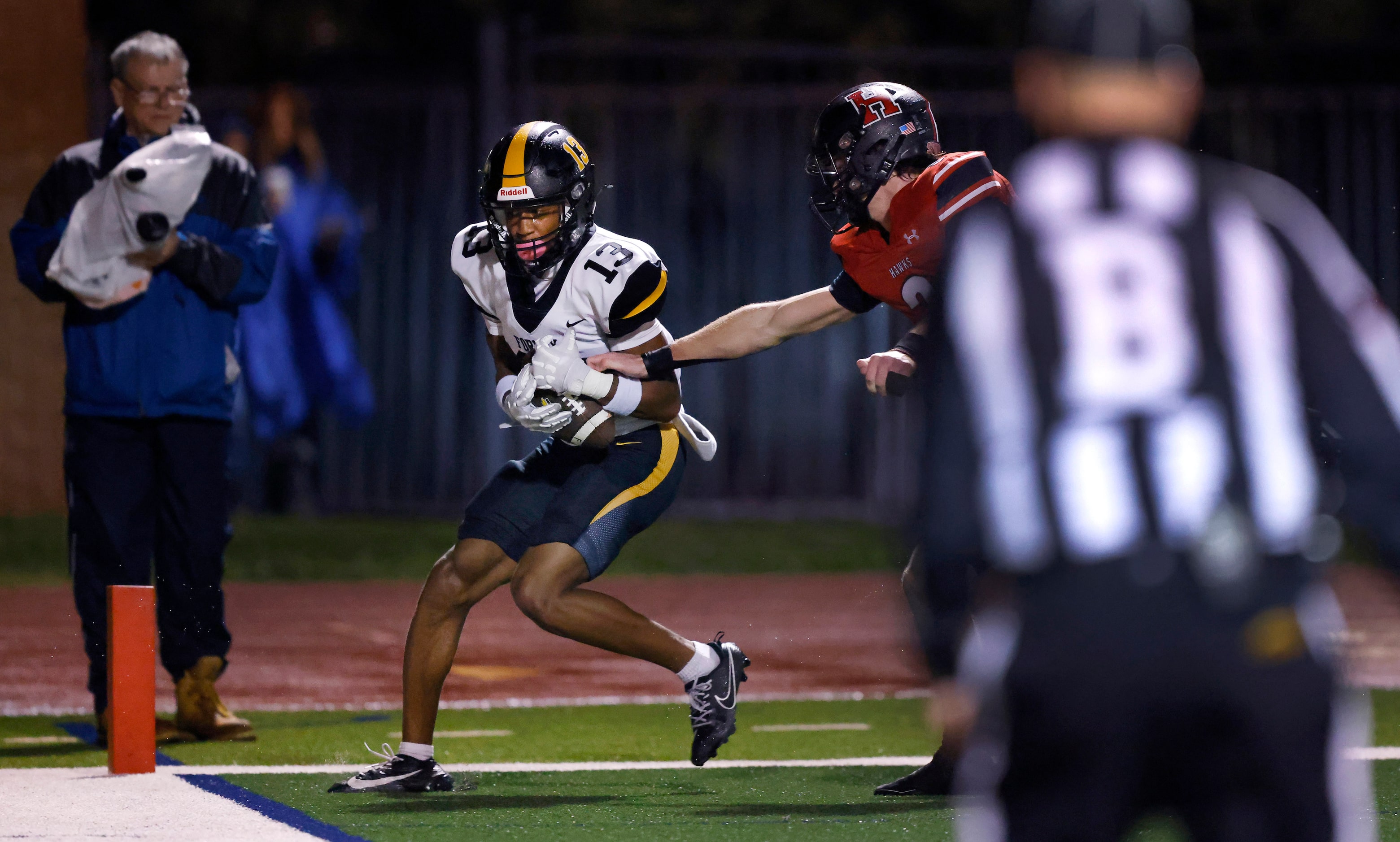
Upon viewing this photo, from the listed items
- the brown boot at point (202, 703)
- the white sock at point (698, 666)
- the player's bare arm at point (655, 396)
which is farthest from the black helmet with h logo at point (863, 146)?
the brown boot at point (202, 703)

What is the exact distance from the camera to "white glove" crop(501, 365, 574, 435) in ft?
18.9

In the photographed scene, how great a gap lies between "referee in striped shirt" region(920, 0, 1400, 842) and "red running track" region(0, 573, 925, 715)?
168 inches

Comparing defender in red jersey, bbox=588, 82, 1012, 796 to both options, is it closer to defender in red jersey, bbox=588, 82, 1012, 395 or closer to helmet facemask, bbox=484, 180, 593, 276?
defender in red jersey, bbox=588, 82, 1012, 395

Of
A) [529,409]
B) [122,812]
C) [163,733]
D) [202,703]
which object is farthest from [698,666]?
[163,733]

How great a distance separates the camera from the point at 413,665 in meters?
5.93

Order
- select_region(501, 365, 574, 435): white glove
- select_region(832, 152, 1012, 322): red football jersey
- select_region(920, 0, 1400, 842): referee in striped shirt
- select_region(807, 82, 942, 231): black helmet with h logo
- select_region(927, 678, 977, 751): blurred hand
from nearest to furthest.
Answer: select_region(920, 0, 1400, 842): referee in striped shirt
select_region(927, 678, 977, 751): blurred hand
select_region(501, 365, 574, 435): white glove
select_region(832, 152, 1012, 322): red football jersey
select_region(807, 82, 942, 231): black helmet with h logo

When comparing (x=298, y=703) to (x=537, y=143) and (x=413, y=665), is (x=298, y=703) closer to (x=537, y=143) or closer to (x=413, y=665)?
(x=413, y=665)

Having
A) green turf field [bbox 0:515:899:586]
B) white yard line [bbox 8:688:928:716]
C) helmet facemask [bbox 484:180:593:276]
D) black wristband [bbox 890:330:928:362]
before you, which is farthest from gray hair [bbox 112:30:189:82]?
green turf field [bbox 0:515:899:586]

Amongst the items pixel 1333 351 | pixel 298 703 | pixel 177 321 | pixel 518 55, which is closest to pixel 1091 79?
pixel 1333 351

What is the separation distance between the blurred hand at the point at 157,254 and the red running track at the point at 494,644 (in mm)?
1851

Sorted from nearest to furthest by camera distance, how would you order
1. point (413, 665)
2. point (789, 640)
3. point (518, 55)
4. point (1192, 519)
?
point (1192, 519), point (413, 665), point (789, 640), point (518, 55)

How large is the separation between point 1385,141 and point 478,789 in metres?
11.2

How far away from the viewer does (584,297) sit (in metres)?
6.03

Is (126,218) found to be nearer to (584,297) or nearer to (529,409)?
Result: (584,297)
